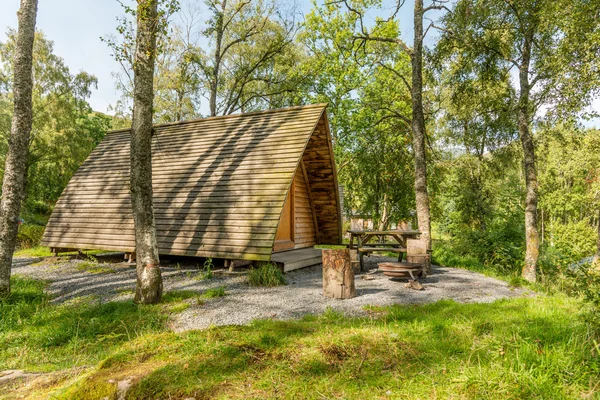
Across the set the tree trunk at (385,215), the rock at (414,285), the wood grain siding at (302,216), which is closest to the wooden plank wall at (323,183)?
the wood grain siding at (302,216)

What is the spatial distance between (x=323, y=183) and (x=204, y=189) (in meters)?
4.05

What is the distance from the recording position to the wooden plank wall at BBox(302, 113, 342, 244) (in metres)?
10.1

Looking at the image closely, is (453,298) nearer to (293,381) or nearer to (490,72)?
(293,381)

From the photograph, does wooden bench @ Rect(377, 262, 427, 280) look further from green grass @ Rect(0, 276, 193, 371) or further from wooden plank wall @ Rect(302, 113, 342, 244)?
green grass @ Rect(0, 276, 193, 371)

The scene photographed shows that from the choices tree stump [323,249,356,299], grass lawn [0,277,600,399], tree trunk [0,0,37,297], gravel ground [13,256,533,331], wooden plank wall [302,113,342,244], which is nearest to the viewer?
grass lawn [0,277,600,399]

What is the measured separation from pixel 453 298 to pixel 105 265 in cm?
933

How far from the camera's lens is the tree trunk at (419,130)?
1048 cm

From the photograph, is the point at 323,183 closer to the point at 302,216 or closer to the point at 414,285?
the point at 302,216

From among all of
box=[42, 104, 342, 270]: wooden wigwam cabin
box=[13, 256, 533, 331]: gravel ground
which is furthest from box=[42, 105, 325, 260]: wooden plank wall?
box=[13, 256, 533, 331]: gravel ground

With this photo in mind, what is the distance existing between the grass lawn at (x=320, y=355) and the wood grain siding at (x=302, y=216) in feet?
19.6

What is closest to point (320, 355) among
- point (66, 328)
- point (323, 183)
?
point (66, 328)

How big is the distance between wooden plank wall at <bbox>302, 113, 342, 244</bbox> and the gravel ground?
269 cm

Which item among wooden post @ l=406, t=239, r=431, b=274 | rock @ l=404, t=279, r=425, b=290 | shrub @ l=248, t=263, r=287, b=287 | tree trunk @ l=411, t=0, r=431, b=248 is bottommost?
rock @ l=404, t=279, r=425, b=290

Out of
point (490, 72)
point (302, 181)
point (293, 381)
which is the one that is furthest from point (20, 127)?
point (490, 72)
